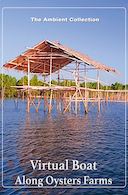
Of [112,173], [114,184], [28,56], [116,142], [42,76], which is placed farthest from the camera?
[42,76]

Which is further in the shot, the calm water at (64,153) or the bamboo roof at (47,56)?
the bamboo roof at (47,56)

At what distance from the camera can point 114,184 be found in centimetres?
595

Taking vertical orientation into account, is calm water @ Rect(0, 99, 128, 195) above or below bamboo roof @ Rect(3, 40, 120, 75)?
below

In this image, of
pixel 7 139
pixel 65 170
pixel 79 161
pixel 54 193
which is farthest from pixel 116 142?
pixel 54 193

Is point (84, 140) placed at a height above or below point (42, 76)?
below

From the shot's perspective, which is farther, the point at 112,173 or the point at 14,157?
the point at 14,157

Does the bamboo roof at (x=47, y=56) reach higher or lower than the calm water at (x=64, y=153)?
higher

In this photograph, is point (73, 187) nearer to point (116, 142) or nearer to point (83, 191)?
point (83, 191)

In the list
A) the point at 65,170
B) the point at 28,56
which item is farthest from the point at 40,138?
the point at 28,56

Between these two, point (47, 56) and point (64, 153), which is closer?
point (64, 153)

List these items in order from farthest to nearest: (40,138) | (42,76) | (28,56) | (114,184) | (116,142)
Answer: (42,76)
(28,56)
(40,138)
(116,142)
(114,184)

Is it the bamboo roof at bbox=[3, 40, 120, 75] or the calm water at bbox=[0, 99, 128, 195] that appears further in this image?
the bamboo roof at bbox=[3, 40, 120, 75]

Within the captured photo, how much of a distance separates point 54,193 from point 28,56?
17.3m

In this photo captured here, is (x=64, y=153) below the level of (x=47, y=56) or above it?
below
